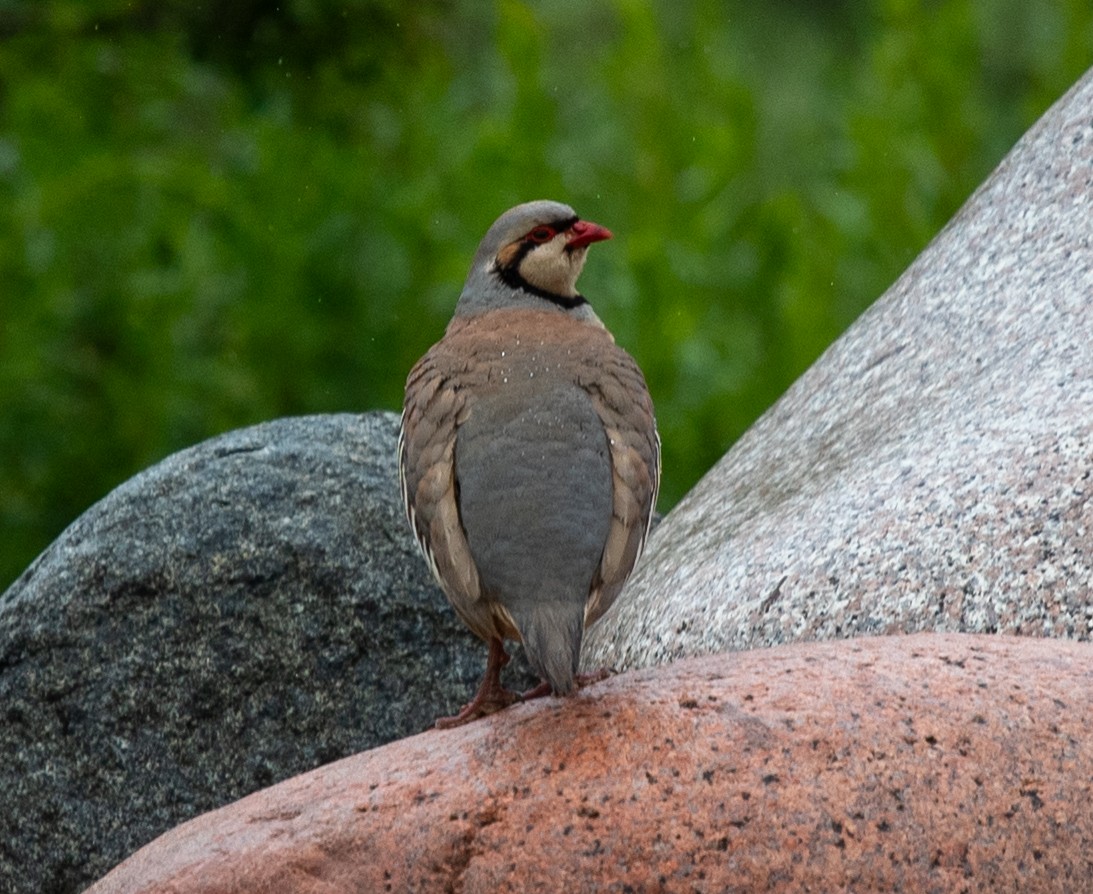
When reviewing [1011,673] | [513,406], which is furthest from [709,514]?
[1011,673]

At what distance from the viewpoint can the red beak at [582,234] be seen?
554 centimetres

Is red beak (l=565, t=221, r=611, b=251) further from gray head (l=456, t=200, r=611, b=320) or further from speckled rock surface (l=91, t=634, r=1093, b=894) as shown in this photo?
speckled rock surface (l=91, t=634, r=1093, b=894)

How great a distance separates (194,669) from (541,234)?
1730 mm

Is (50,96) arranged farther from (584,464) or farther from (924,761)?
(924,761)

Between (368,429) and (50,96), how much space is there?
5379mm

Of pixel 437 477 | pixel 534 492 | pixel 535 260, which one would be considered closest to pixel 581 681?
pixel 534 492

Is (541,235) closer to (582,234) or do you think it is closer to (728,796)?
(582,234)

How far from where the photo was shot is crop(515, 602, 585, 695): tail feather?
4.17 meters

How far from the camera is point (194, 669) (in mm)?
6109

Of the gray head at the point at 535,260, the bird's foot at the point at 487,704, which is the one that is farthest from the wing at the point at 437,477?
the gray head at the point at 535,260

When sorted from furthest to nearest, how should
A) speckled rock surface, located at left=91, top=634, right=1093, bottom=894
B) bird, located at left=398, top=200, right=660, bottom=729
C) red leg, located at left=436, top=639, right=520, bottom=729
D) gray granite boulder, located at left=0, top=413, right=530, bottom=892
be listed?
gray granite boulder, located at left=0, top=413, right=530, bottom=892
red leg, located at left=436, top=639, right=520, bottom=729
bird, located at left=398, top=200, right=660, bottom=729
speckled rock surface, located at left=91, top=634, right=1093, bottom=894

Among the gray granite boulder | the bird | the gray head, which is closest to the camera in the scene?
the bird

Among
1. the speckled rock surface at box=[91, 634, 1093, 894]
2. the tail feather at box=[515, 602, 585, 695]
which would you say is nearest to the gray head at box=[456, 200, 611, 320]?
the tail feather at box=[515, 602, 585, 695]

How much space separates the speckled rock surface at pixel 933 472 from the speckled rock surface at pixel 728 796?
2.45ft
